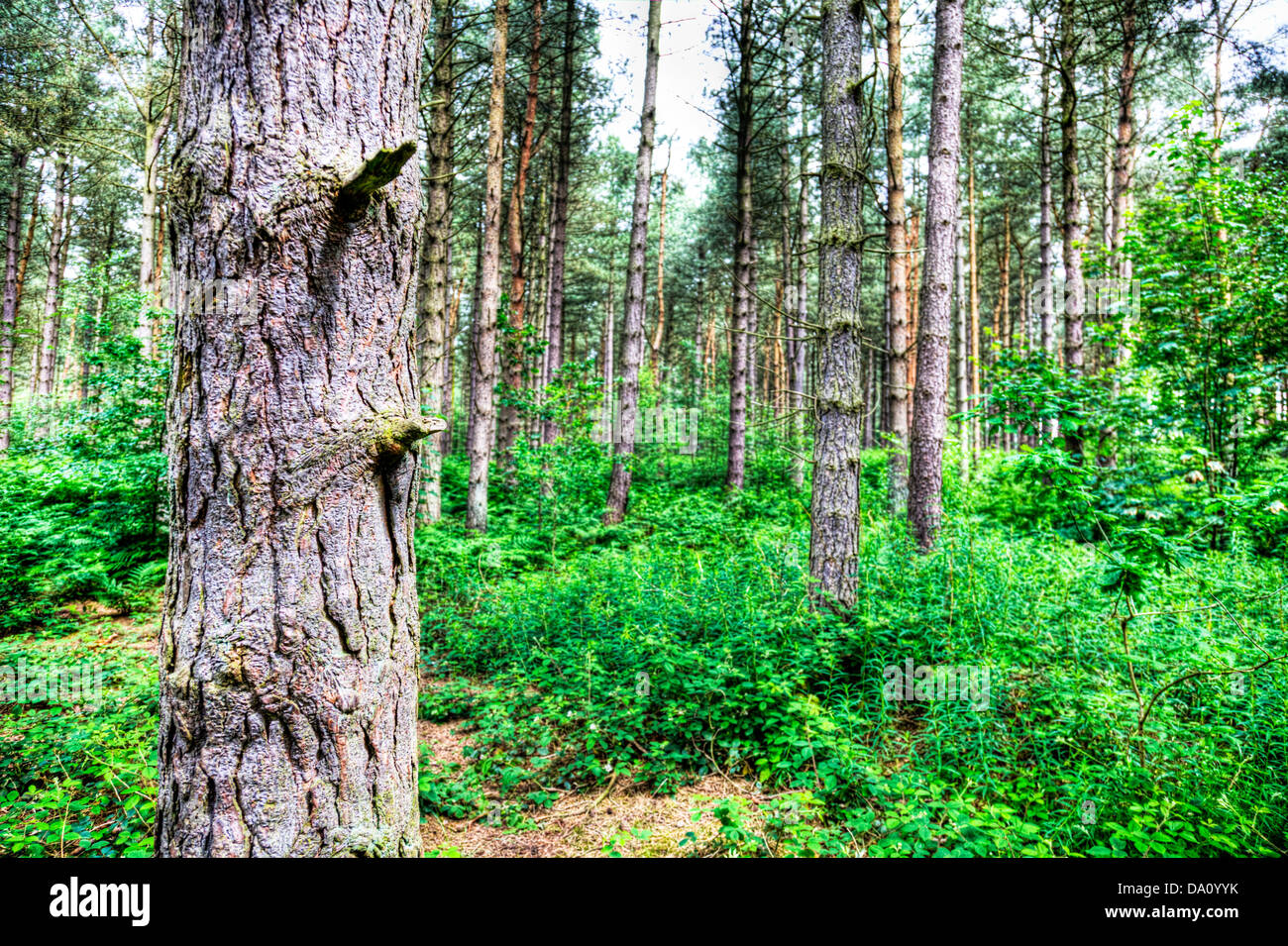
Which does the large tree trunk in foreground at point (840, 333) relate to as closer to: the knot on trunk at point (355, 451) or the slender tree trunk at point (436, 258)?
the knot on trunk at point (355, 451)

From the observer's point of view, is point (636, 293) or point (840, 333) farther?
point (636, 293)

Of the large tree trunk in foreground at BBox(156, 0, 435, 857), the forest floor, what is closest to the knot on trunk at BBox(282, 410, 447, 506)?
the large tree trunk in foreground at BBox(156, 0, 435, 857)

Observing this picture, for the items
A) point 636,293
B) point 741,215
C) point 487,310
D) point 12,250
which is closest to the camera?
point 487,310

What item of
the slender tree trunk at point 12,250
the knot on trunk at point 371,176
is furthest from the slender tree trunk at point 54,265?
the knot on trunk at point 371,176

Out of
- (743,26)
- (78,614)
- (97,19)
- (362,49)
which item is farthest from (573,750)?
(97,19)

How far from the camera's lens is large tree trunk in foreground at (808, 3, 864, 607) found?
4.62 meters

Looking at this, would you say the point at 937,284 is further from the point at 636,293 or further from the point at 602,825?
the point at 602,825

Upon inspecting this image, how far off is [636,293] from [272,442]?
933 cm

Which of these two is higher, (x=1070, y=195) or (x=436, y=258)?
(x=1070, y=195)

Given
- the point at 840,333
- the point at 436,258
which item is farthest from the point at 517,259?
the point at 840,333

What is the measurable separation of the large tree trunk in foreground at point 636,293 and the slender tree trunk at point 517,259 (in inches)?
107

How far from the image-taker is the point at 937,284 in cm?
671

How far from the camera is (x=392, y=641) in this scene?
1.83 m

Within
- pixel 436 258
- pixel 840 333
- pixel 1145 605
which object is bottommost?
pixel 1145 605
